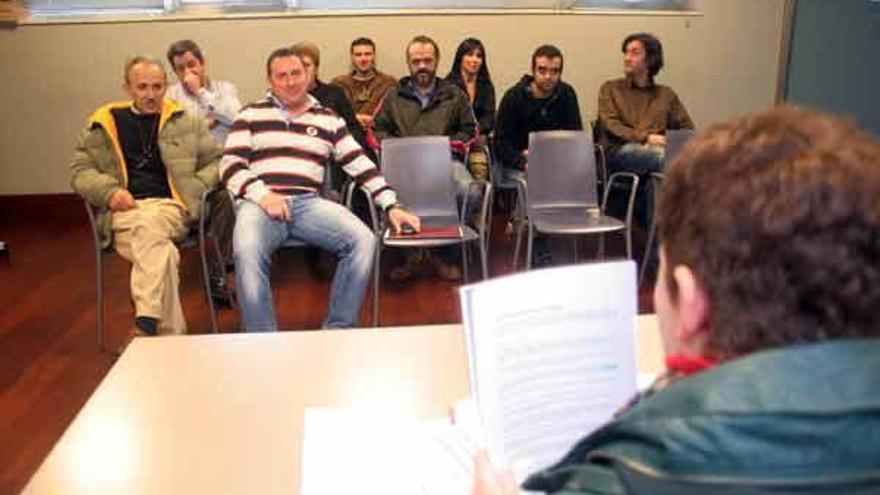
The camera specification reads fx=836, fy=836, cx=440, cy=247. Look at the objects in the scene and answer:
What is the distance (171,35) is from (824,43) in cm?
416

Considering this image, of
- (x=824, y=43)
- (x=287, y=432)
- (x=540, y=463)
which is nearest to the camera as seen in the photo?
(x=540, y=463)

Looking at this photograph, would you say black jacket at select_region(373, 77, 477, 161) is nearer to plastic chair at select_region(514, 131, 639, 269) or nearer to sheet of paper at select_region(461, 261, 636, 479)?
plastic chair at select_region(514, 131, 639, 269)

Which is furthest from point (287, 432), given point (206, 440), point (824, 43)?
point (824, 43)

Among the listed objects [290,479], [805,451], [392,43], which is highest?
[392,43]

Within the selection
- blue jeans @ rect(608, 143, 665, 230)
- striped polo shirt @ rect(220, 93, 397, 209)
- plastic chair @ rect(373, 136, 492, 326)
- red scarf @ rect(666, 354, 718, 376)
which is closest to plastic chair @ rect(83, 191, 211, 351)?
striped polo shirt @ rect(220, 93, 397, 209)

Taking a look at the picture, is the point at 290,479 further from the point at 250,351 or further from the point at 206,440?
the point at 250,351

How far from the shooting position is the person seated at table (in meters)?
0.55

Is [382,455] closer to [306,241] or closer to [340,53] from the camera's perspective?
[306,241]

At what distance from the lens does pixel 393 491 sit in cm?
105

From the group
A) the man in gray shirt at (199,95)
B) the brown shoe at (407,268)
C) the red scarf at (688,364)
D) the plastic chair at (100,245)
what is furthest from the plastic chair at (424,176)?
the red scarf at (688,364)

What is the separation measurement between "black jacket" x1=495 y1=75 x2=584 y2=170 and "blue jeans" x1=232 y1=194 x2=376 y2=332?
4.79ft

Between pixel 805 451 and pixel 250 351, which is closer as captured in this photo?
pixel 805 451

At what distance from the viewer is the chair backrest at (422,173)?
3.68 m

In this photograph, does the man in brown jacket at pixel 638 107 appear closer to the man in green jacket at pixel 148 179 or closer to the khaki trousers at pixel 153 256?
the man in green jacket at pixel 148 179
